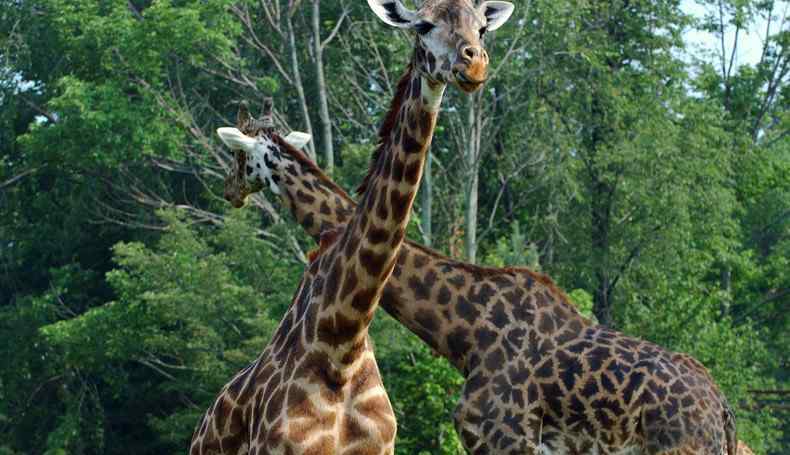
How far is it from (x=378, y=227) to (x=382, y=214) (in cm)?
8

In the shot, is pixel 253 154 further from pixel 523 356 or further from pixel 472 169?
pixel 472 169

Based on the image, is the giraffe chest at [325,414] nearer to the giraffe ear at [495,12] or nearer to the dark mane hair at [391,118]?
the dark mane hair at [391,118]

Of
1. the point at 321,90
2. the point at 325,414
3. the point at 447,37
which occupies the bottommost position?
the point at 325,414

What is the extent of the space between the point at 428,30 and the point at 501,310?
365 cm

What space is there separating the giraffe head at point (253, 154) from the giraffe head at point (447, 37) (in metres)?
3.63

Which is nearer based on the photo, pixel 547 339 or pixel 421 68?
pixel 421 68

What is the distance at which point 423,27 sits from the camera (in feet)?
21.4

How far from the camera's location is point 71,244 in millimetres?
31672

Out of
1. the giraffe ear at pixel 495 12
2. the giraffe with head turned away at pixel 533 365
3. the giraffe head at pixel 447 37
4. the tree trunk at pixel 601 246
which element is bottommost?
the tree trunk at pixel 601 246

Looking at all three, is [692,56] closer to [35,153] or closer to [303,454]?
[35,153]

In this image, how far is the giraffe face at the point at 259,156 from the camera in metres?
10.2

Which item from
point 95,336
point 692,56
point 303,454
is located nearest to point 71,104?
point 95,336

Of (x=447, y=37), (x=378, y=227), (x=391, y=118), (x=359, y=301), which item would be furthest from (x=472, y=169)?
(x=447, y=37)

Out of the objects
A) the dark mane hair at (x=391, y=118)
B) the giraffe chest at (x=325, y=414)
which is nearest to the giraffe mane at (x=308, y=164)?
the dark mane hair at (x=391, y=118)
